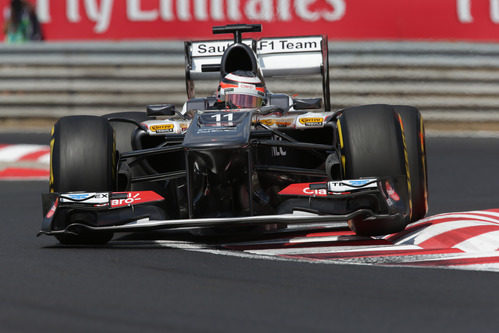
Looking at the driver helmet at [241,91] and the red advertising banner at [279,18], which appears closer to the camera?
the driver helmet at [241,91]

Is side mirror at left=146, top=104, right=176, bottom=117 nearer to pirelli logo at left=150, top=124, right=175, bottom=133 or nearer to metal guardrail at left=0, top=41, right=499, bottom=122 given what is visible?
pirelli logo at left=150, top=124, right=175, bottom=133

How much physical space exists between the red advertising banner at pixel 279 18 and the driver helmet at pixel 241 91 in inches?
237

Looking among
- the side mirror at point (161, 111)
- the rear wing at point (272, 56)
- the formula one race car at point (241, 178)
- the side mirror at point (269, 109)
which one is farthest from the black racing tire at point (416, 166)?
the rear wing at point (272, 56)

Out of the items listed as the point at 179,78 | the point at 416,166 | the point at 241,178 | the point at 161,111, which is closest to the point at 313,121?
the point at 416,166

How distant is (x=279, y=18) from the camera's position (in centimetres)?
1401

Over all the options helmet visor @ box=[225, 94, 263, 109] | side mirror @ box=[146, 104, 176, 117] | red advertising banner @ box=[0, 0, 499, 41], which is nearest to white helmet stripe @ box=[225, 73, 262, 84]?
helmet visor @ box=[225, 94, 263, 109]

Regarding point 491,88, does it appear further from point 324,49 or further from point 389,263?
point 389,263

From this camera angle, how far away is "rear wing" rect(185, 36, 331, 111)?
8.98 metres

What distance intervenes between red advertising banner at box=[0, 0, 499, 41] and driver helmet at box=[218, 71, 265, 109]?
601 centimetres

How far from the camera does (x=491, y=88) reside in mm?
13281

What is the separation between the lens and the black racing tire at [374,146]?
6.66 metres

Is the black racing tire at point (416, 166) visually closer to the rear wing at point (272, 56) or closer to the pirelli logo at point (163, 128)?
the pirelli logo at point (163, 128)

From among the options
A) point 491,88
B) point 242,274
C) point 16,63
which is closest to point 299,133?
point 242,274

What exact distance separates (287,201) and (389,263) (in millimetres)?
918
